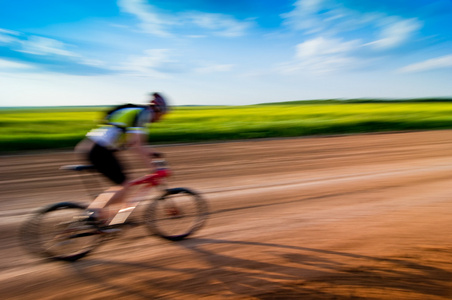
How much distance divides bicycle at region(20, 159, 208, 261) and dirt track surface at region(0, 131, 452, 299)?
0.15 meters

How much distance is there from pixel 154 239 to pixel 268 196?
269 cm

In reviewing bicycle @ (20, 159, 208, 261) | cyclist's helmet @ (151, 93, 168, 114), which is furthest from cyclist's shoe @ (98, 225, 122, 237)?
cyclist's helmet @ (151, 93, 168, 114)

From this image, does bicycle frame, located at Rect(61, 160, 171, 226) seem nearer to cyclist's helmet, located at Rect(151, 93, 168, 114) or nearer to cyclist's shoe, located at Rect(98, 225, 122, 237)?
cyclist's shoe, located at Rect(98, 225, 122, 237)

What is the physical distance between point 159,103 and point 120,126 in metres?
0.48

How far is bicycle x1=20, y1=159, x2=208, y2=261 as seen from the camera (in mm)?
3488

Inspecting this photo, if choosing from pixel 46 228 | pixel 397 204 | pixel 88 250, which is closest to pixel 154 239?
pixel 88 250

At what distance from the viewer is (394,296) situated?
2.81 m

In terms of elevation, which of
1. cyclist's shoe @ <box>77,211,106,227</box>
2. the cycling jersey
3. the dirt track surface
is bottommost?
the dirt track surface

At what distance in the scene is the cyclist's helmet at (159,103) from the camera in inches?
141

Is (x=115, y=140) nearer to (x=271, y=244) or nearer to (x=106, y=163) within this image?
(x=106, y=163)

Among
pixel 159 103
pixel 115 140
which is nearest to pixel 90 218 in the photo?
pixel 115 140

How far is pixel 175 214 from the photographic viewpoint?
13.8 ft

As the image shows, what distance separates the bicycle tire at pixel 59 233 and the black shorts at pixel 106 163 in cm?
48

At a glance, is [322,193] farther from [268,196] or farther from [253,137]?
[253,137]
